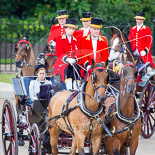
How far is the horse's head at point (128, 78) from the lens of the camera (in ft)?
22.3

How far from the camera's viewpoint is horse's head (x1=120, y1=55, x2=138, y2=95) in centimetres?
679

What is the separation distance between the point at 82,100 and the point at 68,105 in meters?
0.28

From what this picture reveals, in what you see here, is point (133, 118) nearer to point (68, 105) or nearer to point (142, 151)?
point (68, 105)

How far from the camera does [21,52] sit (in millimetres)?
10414

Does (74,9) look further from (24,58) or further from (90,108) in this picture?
(90,108)

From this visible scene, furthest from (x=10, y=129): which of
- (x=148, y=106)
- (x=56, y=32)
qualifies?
(x=56, y=32)

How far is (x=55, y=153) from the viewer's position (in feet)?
24.8

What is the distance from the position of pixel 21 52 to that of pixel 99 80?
3.94 m

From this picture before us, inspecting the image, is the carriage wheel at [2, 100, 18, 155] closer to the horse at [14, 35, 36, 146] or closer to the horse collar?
the horse collar

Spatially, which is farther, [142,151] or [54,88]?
[142,151]

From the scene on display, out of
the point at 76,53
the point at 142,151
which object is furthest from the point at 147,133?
the point at 76,53

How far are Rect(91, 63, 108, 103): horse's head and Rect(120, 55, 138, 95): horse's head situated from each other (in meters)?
0.27

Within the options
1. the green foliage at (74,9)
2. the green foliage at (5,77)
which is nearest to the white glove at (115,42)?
the green foliage at (5,77)

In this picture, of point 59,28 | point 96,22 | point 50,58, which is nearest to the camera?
point 96,22
